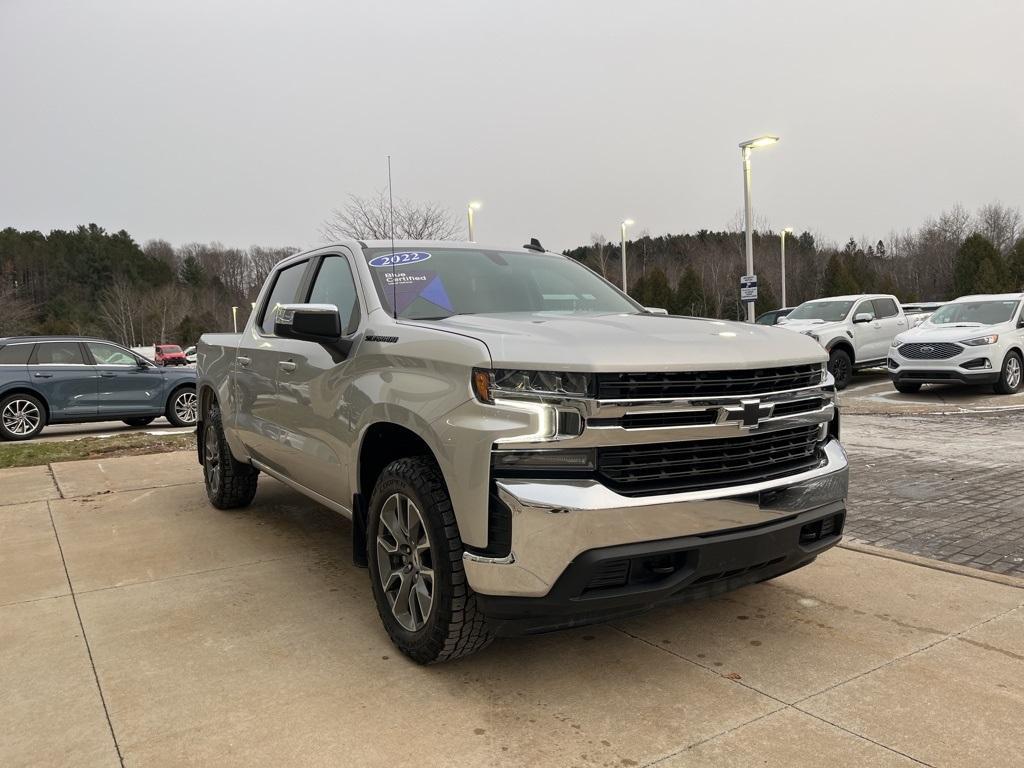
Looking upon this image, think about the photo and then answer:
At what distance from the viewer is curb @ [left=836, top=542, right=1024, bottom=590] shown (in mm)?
3945

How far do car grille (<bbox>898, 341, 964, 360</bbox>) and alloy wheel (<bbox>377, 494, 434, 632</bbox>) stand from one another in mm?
12209

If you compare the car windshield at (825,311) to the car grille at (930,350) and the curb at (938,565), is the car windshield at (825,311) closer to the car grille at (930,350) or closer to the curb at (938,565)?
the car grille at (930,350)

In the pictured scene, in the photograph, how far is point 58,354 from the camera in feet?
42.4

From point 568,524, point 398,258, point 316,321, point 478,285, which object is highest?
point 398,258

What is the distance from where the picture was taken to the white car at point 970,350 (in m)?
12.6

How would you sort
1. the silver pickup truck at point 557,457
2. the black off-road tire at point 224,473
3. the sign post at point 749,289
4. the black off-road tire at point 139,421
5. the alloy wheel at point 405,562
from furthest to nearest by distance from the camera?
the sign post at point 749,289 < the black off-road tire at point 139,421 < the black off-road tire at point 224,473 < the alloy wheel at point 405,562 < the silver pickup truck at point 557,457

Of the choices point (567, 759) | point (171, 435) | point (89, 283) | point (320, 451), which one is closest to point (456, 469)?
point (567, 759)

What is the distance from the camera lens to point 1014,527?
195 inches

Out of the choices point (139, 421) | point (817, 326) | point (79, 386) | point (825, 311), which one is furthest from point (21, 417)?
point (825, 311)

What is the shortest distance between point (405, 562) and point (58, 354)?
1213cm

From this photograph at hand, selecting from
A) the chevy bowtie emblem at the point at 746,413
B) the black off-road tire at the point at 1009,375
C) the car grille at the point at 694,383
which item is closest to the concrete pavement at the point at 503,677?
the chevy bowtie emblem at the point at 746,413

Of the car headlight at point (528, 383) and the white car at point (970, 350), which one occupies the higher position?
the car headlight at point (528, 383)

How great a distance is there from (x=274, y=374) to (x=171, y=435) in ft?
26.3

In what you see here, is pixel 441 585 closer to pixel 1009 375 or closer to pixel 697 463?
pixel 697 463
